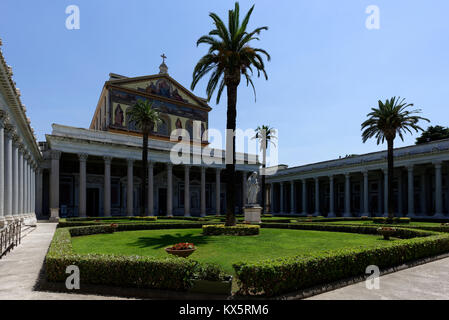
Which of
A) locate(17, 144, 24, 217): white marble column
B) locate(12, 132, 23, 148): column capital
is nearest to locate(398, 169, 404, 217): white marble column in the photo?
locate(17, 144, 24, 217): white marble column

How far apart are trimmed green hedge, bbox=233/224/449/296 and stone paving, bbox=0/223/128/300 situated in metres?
3.61

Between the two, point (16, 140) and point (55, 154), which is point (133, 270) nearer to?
point (16, 140)

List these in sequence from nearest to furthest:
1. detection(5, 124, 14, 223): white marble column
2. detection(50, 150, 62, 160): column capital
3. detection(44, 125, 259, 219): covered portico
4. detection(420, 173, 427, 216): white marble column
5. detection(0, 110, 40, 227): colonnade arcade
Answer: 1. detection(0, 110, 40, 227): colonnade arcade
2. detection(5, 124, 14, 223): white marble column
3. detection(50, 150, 62, 160): column capital
4. detection(44, 125, 259, 219): covered portico
5. detection(420, 173, 427, 216): white marble column

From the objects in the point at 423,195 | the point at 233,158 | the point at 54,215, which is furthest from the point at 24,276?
the point at 423,195

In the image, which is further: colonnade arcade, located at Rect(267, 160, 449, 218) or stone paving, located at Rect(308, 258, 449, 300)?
colonnade arcade, located at Rect(267, 160, 449, 218)

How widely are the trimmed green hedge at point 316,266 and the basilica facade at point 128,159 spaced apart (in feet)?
107

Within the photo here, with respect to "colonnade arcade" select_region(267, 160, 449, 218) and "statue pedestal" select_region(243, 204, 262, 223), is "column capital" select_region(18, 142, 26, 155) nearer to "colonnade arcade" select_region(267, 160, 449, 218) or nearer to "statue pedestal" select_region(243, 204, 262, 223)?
"statue pedestal" select_region(243, 204, 262, 223)

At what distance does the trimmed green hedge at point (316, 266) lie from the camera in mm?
7656

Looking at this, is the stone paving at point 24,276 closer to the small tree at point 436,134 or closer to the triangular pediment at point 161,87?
the triangular pediment at point 161,87

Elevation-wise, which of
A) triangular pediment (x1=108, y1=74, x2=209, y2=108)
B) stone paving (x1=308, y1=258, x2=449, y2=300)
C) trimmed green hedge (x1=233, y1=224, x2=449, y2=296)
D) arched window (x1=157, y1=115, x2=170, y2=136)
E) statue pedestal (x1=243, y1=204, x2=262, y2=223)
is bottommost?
statue pedestal (x1=243, y1=204, x2=262, y2=223)

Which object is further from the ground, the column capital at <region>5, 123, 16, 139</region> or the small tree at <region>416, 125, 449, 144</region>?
the small tree at <region>416, 125, 449, 144</region>

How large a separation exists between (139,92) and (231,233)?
1353 inches

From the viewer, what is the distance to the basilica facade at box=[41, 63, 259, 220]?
3881 cm
